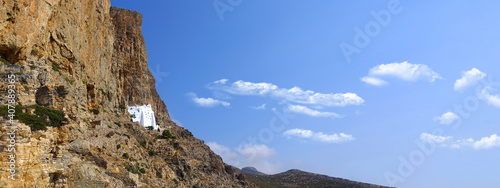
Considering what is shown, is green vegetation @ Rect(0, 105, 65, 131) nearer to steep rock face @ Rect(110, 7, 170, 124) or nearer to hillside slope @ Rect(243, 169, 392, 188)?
steep rock face @ Rect(110, 7, 170, 124)

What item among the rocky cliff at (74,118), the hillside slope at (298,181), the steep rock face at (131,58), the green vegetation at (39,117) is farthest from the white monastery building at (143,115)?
the green vegetation at (39,117)

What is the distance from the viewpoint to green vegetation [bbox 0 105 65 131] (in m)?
17.1

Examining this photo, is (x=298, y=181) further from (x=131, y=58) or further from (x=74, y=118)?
(x=74, y=118)

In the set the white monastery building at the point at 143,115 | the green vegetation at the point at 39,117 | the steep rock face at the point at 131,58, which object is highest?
the steep rock face at the point at 131,58

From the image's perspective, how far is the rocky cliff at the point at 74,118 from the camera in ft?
50.0

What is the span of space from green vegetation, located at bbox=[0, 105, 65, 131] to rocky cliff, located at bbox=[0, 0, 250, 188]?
0.08m

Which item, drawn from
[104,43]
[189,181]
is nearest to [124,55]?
[104,43]

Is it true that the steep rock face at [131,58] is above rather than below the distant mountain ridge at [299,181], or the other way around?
above

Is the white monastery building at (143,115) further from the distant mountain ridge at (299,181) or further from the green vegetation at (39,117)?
the green vegetation at (39,117)

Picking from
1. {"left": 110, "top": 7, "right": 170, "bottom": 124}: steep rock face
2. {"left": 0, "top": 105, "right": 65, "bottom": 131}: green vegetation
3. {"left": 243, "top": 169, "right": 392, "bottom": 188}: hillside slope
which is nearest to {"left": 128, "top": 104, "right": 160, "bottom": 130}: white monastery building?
{"left": 110, "top": 7, "right": 170, "bottom": 124}: steep rock face

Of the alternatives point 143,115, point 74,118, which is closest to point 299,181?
point 143,115

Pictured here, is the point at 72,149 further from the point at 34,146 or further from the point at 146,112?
the point at 146,112

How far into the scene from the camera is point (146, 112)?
215 feet

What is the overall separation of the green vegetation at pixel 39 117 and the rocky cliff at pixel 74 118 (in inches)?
3.1
